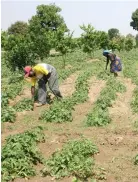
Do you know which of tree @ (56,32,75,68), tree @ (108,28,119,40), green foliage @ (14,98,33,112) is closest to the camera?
green foliage @ (14,98,33,112)

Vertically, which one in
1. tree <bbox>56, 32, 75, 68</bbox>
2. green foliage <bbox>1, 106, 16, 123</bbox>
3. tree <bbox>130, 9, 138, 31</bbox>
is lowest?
green foliage <bbox>1, 106, 16, 123</bbox>

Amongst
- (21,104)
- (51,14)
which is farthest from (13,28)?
(21,104)

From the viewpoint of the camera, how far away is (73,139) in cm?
725

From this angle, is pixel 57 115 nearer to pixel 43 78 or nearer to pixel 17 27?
pixel 43 78

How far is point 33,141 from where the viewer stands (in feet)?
21.9

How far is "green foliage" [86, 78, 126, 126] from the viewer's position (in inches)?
339

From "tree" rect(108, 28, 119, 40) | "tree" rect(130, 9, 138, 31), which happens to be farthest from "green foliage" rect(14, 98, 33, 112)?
"tree" rect(130, 9, 138, 31)

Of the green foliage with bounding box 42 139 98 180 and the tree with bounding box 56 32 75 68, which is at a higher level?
the tree with bounding box 56 32 75 68

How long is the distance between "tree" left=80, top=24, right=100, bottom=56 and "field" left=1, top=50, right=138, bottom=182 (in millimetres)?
15952

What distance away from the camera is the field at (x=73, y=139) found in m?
5.54

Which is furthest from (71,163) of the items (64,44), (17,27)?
(17,27)

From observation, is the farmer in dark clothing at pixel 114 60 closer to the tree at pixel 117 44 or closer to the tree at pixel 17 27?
the tree at pixel 117 44

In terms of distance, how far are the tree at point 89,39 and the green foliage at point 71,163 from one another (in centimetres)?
2227

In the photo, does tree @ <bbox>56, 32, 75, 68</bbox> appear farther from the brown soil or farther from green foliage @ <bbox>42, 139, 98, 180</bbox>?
green foliage @ <bbox>42, 139, 98, 180</bbox>
